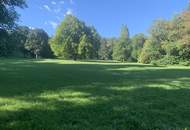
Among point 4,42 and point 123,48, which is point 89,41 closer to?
point 123,48

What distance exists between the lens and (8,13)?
17.8 m

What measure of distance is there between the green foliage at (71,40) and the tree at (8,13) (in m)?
50.4

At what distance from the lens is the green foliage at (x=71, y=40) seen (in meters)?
69.8

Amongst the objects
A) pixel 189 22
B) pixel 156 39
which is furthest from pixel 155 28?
pixel 189 22

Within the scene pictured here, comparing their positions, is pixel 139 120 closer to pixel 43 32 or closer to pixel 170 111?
pixel 170 111

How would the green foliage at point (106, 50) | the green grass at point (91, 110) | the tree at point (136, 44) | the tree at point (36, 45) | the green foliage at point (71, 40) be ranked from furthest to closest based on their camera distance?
1. the green foliage at point (106, 50)
2. the tree at point (136, 44)
3. the tree at point (36, 45)
4. the green foliage at point (71, 40)
5. the green grass at point (91, 110)

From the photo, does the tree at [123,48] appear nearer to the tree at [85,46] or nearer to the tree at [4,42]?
the tree at [85,46]

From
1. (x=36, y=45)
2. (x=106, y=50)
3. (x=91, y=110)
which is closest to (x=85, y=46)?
(x=36, y=45)

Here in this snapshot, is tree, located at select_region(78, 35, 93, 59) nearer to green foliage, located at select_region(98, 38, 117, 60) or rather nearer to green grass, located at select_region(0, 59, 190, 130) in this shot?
green foliage, located at select_region(98, 38, 117, 60)

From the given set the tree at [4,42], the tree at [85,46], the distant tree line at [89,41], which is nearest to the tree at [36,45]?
the distant tree line at [89,41]

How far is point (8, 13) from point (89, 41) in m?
53.4

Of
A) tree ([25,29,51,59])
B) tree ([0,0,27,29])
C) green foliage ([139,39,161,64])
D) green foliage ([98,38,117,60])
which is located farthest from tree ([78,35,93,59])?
tree ([0,0,27,29])

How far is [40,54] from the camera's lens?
98500 millimetres

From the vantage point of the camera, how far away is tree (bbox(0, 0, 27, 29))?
1688 cm
